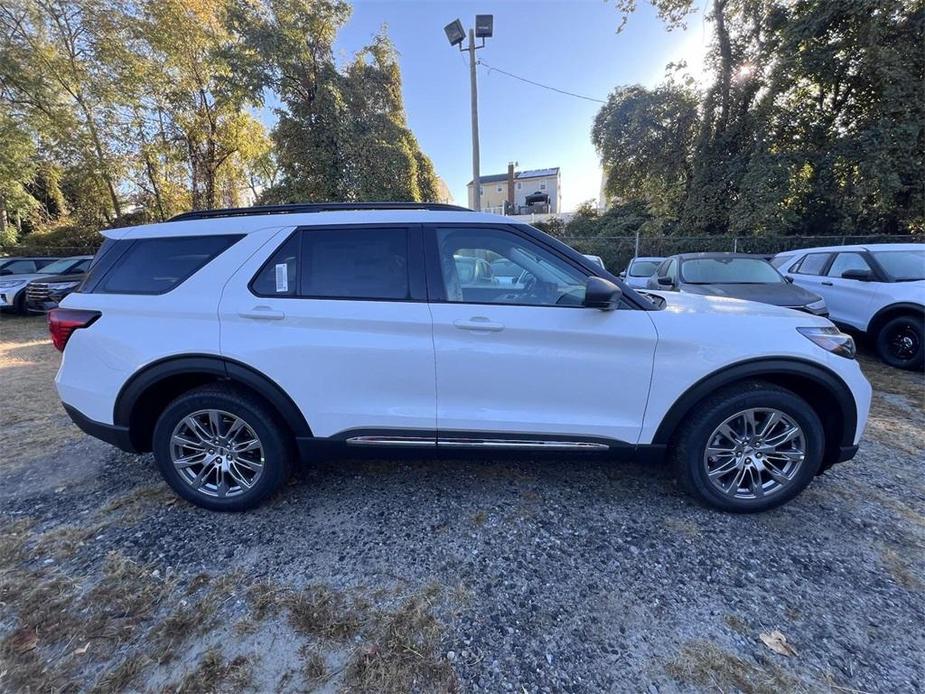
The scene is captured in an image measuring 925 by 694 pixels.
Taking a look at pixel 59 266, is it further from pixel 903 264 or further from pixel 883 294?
pixel 903 264

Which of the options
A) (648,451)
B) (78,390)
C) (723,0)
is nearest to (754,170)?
(723,0)

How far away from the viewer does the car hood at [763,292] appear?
519cm

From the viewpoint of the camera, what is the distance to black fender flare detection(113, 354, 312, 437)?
2.36 metres

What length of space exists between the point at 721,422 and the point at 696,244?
13.5 metres

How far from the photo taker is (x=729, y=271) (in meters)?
5.99

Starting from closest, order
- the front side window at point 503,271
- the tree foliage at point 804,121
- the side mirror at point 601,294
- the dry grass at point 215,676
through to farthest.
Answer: the dry grass at point 215,676 → the side mirror at point 601,294 → the front side window at point 503,271 → the tree foliage at point 804,121

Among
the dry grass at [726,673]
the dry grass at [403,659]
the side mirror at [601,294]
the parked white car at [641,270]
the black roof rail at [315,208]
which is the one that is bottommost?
the dry grass at [726,673]

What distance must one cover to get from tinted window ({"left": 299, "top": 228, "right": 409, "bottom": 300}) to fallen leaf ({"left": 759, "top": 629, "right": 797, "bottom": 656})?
228cm

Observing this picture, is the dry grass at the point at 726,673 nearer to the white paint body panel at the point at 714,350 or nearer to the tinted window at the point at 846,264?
the white paint body panel at the point at 714,350

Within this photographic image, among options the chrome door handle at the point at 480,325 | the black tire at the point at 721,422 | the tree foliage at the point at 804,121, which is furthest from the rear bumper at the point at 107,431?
the tree foliage at the point at 804,121

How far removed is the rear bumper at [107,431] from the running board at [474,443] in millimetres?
1391

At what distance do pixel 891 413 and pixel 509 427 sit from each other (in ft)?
13.8

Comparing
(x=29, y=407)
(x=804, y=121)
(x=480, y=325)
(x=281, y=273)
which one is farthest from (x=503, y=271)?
(x=804, y=121)

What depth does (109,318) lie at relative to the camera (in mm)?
2426
